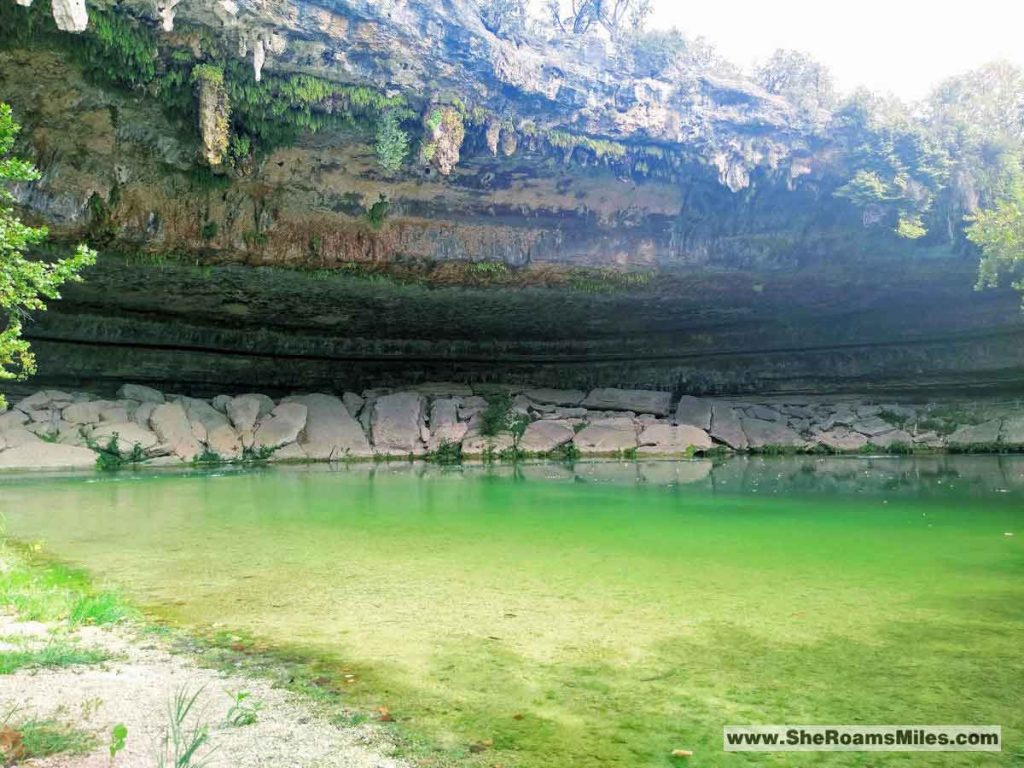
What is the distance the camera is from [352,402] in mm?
19812

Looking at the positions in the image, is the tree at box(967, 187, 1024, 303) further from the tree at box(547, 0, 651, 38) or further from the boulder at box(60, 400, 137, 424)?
the boulder at box(60, 400, 137, 424)

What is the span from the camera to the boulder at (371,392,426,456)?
61.3 feet

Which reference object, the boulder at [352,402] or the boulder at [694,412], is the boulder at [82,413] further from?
the boulder at [694,412]

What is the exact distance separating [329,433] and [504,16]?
10.6 m

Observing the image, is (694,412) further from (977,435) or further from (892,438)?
(977,435)

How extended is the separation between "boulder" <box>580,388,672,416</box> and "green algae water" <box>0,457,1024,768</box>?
11.4 meters

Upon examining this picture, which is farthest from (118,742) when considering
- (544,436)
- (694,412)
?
(694,412)

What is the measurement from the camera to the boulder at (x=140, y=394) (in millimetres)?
17281

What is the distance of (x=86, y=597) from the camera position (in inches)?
163

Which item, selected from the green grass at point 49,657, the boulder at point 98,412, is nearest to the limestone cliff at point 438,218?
the boulder at point 98,412

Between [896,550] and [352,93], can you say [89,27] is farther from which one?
[896,550]

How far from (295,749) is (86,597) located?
247 centimetres

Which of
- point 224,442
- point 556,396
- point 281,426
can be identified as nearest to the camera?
point 224,442

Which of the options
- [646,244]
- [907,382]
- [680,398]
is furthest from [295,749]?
[907,382]
